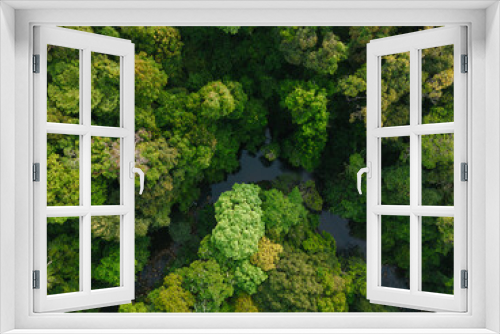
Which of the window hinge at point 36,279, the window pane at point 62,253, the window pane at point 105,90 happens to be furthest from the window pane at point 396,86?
the window pane at point 62,253

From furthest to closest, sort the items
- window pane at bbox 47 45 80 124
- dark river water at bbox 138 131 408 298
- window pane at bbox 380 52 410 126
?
dark river water at bbox 138 131 408 298, window pane at bbox 380 52 410 126, window pane at bbox 47 45 80 124

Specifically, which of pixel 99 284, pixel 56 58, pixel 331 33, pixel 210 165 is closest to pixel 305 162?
pixel 210 165

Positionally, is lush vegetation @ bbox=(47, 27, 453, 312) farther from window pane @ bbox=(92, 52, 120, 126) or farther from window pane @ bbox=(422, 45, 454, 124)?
window pane @ bbox=(422, 45, 454, 124)

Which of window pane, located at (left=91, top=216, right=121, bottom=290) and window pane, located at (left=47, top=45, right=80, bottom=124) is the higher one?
window pane, located at (left=47, top=45, right=80, bottom=124)

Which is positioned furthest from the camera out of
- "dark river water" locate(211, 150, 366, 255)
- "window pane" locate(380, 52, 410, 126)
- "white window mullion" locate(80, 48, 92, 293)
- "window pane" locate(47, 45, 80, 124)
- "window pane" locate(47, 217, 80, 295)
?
"dark river water" locate(211, 150, 366, 255)

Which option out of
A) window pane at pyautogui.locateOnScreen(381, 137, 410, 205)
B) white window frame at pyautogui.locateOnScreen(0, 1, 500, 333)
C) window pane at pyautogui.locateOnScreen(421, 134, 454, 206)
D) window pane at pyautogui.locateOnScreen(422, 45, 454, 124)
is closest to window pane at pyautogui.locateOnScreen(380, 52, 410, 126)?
window pane at pyautogui.locateOnScreen(422, 45, 454, 124)

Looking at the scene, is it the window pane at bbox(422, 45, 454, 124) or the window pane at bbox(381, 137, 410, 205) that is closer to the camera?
the window pane at bbox(422, 45, 454, 124)

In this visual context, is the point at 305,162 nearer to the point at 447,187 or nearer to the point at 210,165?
the point at 210,165
